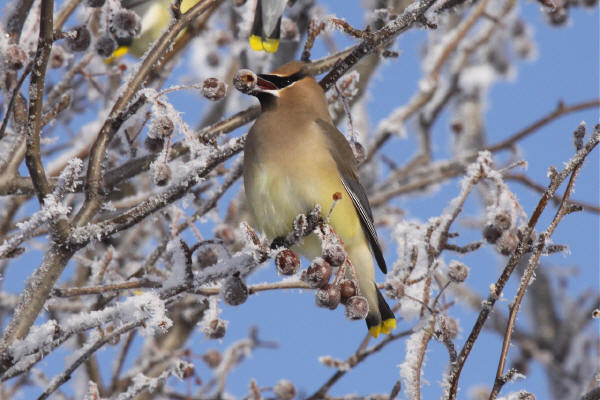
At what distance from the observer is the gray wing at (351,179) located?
10.2ft

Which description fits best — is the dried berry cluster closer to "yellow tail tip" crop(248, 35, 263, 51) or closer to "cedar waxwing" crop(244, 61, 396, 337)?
"cedar waxwing" crop(244, 61, 396, 337)

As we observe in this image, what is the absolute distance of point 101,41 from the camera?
3.12m

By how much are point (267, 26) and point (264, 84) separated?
0.75 meters

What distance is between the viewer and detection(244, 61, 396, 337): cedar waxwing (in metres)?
2.92

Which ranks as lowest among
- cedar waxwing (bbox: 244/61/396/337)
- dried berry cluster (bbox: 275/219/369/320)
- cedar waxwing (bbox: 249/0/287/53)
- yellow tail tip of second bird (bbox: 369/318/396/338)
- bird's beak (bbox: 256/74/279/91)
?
dried berry cluster (bbox: 275/219/369/320)

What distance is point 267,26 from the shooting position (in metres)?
3.85

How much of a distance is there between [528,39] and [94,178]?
608 cm

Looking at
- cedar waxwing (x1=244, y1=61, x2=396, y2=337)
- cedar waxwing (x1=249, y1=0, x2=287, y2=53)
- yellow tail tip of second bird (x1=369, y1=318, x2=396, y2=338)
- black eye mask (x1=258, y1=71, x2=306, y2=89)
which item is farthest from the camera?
cedar waxwing (x1=249, y1=0, x2=287, y2=53)

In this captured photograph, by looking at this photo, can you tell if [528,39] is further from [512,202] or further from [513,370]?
[513,370]

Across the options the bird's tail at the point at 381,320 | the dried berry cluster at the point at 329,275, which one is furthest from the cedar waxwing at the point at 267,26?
the dried berry cluster at the point at 329,275

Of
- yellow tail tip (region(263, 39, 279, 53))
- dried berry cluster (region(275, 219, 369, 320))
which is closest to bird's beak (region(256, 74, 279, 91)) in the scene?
yellow tail tip (region(263, 39, 279, 53))

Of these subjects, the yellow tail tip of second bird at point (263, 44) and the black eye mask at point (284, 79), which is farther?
the yellow tail tip of second bird at point (263, 44)

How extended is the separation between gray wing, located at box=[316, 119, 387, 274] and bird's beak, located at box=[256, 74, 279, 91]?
23cm

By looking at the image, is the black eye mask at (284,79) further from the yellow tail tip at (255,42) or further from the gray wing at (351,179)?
the yellow tail tip at (255,42)
